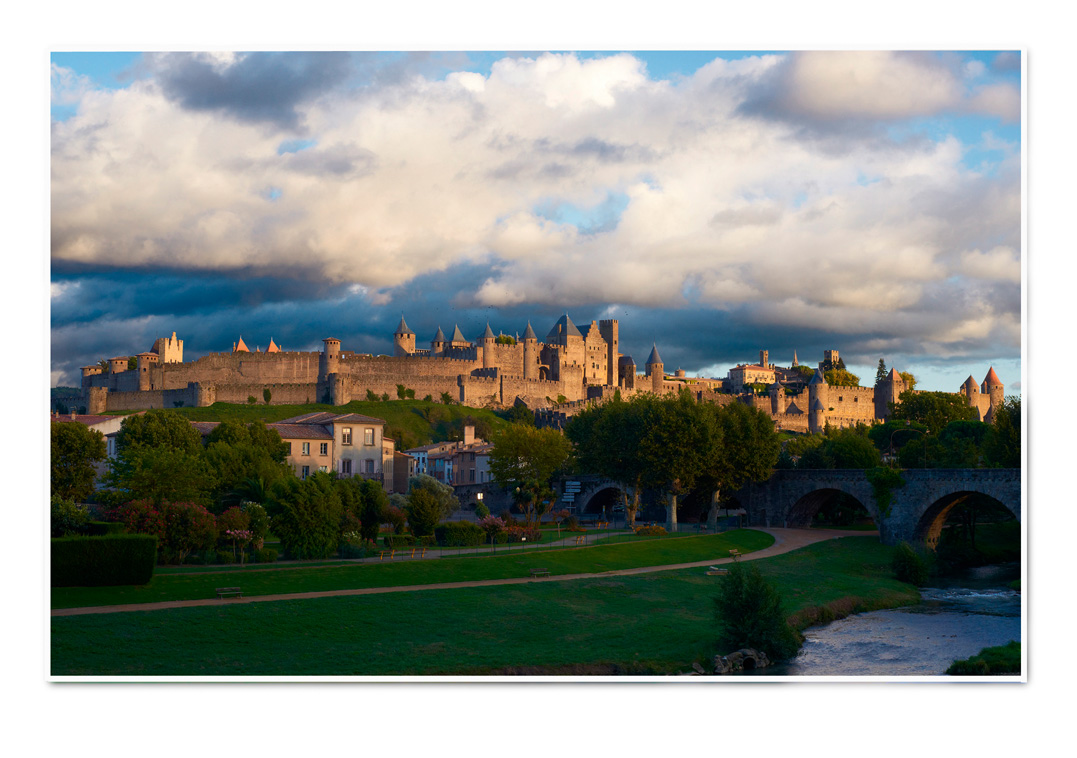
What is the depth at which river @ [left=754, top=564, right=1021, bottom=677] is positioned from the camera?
1013 inches

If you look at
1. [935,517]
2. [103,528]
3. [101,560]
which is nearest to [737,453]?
[935,517]

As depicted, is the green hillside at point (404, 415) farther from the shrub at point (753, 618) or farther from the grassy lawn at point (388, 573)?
the shrub at point (753, 618)

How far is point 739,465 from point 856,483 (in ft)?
22.4

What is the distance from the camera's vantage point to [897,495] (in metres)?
49.9

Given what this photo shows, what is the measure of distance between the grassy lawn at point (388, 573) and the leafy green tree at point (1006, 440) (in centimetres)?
1673

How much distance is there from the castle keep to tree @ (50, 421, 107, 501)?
69.1 metres

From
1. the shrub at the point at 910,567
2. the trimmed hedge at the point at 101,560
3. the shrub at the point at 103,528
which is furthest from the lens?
the shrub at the point at 910,567

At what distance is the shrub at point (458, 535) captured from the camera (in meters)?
43.3

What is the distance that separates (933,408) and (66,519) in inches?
3622

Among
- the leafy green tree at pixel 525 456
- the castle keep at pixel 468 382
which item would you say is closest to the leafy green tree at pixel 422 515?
the leafy green tree at pixel 525 456

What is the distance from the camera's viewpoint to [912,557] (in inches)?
1640

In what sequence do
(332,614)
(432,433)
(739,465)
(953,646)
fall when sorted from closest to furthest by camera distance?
1. (332,614)
2. (953,646)
3. (739,465)
4. (432,433)

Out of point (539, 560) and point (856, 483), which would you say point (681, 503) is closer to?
point (856, 483)

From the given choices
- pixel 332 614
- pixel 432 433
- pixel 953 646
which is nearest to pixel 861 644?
pixel 953 646
